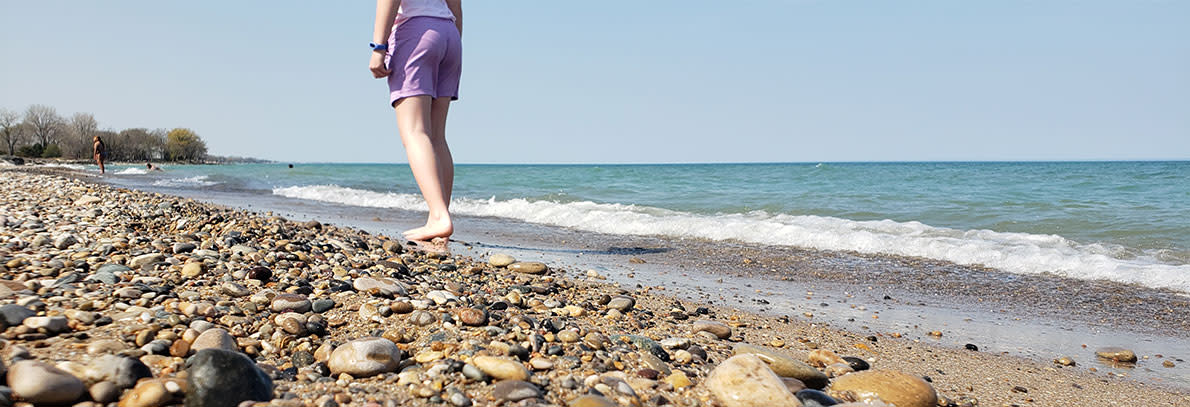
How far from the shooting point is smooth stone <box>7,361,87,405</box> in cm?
133

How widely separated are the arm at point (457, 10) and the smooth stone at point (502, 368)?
282 cm

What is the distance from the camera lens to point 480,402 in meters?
1.51

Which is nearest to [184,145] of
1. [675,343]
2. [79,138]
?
[79,138]

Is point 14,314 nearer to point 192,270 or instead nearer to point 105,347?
point 105,347

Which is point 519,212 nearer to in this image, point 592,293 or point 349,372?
point 592,293

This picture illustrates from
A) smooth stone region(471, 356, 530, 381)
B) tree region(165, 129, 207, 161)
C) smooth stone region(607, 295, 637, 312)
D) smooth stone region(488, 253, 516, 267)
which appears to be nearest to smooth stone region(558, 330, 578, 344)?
smooth stone region(471, 356, 530, 381)

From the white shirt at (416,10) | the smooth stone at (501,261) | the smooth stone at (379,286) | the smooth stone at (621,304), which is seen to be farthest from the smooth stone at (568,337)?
the white shirt at (416,10)

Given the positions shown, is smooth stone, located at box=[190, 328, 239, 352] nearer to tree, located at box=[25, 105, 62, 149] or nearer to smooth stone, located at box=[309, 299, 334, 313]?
smooth stone, located at box=[309, 299, 334, 313]

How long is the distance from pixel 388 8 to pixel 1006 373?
3319 millimetres

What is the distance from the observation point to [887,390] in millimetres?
1779

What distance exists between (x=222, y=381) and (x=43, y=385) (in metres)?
0.34

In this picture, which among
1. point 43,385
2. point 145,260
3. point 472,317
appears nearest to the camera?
point 43,385

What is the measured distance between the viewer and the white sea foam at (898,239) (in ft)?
15.6

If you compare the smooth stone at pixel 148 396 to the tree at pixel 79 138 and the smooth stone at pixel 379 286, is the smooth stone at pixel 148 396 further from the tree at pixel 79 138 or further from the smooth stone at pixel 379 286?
the tree at pixel 79 138
